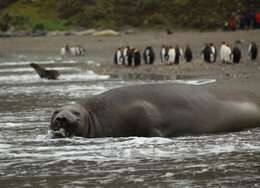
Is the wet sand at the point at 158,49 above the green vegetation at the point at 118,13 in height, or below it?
below

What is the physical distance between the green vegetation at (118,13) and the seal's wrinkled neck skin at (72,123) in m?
60.7

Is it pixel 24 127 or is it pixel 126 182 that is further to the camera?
pixel 24 127

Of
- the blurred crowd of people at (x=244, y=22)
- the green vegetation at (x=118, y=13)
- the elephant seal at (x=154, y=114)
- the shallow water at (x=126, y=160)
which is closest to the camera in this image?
the shallow water at (x=126, y=160)

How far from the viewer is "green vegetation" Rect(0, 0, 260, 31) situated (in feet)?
248

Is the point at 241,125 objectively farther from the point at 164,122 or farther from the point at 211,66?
the point at 211,66

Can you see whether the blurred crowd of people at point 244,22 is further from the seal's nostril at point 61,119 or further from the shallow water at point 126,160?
the seal's nostril at point 61,119

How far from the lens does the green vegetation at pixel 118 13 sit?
2980 inches

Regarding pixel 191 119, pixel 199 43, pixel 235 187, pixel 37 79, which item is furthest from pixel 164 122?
pixel 199 43

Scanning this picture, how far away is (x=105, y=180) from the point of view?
9008mm

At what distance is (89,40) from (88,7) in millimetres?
19033

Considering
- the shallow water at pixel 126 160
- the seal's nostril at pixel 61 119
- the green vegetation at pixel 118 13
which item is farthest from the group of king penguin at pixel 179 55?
the green vegetation at pixel 118 13

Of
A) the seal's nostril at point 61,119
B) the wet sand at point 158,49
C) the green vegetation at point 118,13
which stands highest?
the seal's nostril at point 61,119

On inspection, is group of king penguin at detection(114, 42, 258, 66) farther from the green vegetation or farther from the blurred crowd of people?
the green vegetation

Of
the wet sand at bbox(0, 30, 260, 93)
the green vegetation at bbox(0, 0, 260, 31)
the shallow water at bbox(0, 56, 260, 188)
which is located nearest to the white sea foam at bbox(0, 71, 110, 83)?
the wet sand at bbox(0, 30, 260, 93)
